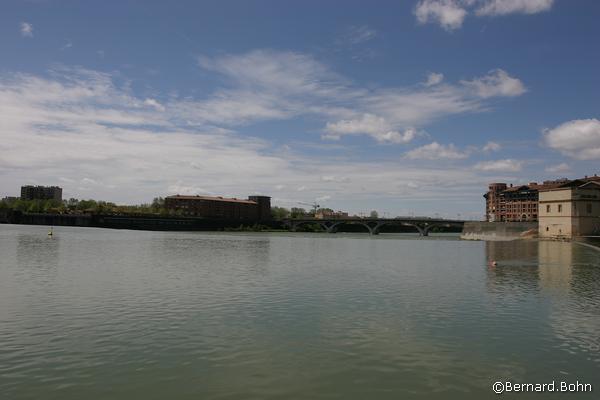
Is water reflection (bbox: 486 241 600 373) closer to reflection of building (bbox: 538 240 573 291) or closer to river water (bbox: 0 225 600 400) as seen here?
reflection of building (bbox: 538 240 573 291)

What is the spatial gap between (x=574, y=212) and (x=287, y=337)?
326ft

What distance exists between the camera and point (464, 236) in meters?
139

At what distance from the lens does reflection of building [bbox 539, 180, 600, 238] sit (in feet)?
325

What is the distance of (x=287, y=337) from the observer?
16859 mm

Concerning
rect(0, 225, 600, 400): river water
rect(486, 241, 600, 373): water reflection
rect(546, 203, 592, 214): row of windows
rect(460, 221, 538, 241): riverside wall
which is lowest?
rect(0, 225, 600, 400): river water

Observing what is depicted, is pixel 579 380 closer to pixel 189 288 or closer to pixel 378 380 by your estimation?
pixel 378 380

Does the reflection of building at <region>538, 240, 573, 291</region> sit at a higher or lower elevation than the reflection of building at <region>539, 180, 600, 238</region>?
lower

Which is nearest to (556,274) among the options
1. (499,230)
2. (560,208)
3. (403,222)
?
(560,208)

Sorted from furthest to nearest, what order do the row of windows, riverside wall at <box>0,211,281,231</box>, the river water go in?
riverside wall at <box>0,211,281,231</box>, the row of windows, the river water

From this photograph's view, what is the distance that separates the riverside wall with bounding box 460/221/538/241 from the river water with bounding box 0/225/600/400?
8970 cm

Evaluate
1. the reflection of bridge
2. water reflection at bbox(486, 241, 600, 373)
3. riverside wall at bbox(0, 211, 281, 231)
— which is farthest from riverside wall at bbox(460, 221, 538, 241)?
riverside wall at bbox(0, 211, 281, 231)

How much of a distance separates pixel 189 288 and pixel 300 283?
7158 millimetres

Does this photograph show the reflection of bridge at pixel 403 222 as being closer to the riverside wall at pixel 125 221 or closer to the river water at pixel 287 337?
the riverside wall at pixel 125 221

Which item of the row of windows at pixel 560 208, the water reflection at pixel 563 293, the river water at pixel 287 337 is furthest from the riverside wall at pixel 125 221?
the river water at pixel 287 337
